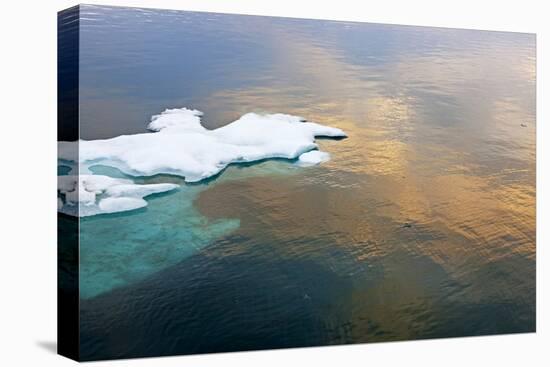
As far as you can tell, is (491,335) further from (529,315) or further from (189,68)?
(189,68)

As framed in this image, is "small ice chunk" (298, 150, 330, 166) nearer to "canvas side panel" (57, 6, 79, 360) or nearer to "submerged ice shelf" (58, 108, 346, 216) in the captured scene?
"submerged ice shelf" (58, 108, 346, 216)

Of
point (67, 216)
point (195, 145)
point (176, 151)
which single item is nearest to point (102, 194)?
point (67, 216)

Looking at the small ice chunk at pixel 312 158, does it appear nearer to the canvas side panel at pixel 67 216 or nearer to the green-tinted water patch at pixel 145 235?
the green-tinted water patch at pixel 145 235

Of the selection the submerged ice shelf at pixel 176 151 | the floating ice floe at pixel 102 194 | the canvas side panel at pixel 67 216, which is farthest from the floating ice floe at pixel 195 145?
the canvas side panel at pixel 67 216

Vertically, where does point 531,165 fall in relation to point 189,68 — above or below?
below

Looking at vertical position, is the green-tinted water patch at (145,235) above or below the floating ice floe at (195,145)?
below

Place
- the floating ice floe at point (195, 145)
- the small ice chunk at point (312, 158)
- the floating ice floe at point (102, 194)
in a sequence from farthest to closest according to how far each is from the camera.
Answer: the small ice chunk at point (312, 158) → the floating ice floe at point (195, 145) → the floating ice floe at point (102, 194)

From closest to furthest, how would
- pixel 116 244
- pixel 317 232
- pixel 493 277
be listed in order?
1. pixel 116 244
2. pixel 317 232
3. pixel 493 277

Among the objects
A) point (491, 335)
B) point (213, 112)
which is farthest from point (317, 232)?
point (491, 335)
